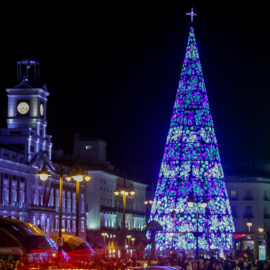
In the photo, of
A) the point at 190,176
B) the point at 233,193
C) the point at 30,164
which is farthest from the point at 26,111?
the point at 233,193

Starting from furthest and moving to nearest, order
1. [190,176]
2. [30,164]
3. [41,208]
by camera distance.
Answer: [41,208] → [30,164] → [190,176]

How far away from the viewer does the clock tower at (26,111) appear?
9712cm

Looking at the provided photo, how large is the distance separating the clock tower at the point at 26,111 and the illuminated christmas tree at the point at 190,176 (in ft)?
76.2

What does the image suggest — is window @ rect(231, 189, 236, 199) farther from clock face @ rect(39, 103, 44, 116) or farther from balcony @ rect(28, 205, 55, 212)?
clock face @ rect(39, 103, 44, 116)

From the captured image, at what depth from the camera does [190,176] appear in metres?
78.1

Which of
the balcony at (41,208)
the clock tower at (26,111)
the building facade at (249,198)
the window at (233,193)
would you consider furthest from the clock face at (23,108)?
the window at (233,193)

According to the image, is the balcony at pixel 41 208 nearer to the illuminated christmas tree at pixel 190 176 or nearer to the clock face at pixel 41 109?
the clock face at pixel 41 109

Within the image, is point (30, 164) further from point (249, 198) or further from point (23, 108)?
point (249, 198)

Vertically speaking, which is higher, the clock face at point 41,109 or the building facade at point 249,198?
the clock face at point 41,109

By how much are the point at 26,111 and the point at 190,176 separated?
90.9 ft

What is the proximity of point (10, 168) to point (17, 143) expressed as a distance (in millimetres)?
5534

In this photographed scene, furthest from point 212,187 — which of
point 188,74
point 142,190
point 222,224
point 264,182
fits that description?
point 142,190

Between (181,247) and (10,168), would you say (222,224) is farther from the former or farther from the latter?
(10,168)

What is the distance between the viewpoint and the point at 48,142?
104 m
